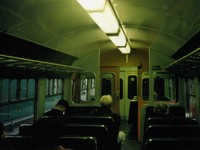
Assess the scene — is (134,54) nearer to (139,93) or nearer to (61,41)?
(139,93)

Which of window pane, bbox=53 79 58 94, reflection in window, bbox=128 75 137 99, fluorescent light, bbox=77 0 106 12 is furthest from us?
reflection in window, bbox=128 75 137 99

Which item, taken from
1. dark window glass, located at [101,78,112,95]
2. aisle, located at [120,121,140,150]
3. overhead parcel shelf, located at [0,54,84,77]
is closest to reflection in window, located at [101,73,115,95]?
dark window glass, located at [101,78,112,95]

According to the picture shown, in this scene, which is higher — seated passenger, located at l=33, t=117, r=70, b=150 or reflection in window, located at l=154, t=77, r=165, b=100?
reflection in window, located at l=154, t=77, r=165, b=100

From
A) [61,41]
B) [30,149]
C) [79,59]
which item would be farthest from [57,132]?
[79,59]

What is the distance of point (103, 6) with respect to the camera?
2.30 m

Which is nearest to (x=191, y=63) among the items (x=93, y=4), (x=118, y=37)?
(x=118, y=37)

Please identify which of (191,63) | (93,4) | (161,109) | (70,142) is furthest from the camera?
(161,109)

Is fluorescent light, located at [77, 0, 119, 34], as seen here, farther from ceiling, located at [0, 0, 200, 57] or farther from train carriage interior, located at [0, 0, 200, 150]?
ceiling, located at [0, 0, 200, 57]

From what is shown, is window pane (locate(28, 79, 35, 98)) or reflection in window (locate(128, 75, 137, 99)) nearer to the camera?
window pane (locate(28, 79, 35, 98))

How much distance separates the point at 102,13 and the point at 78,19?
4.89 ft

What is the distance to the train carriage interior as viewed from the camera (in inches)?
114

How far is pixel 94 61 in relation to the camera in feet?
22.3

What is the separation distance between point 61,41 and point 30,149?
235 cm

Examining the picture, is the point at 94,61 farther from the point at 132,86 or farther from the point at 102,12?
the point at 102,12
